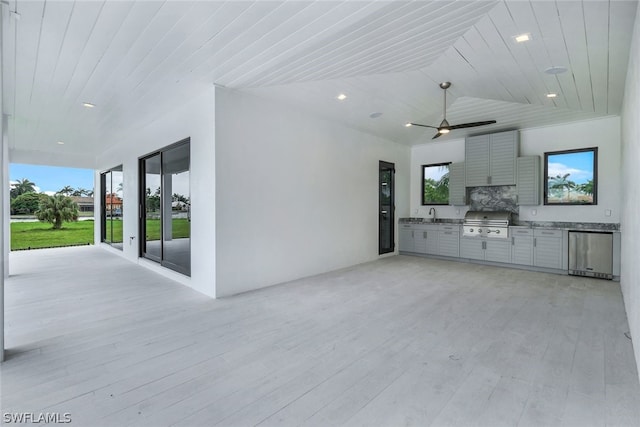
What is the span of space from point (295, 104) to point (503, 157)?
4521mm

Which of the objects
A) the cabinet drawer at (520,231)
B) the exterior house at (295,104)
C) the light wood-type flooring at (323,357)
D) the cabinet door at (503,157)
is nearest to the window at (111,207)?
the exterior house at (295,104)

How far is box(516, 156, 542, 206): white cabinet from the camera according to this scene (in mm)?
5992

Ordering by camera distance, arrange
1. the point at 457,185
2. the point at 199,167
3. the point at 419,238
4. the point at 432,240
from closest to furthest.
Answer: the point at 199,167 → the point at 457,185 → the point at 432,240 → the point at 419,238

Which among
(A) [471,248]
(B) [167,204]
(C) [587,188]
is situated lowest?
(A) [471,248]

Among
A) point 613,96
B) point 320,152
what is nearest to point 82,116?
point 320,152

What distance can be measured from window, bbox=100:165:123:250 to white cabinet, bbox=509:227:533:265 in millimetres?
9060

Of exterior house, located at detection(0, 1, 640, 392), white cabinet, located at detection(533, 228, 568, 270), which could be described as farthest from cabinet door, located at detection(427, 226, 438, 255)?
white cabinet, located at detection(533, 228, 568, 270)

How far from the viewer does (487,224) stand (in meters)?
6.31

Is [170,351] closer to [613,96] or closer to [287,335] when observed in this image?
[287,335]

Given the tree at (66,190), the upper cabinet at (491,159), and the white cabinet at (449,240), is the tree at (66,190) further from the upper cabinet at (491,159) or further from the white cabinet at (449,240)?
the upper cabinet at (491,159)

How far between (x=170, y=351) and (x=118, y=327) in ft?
3.07

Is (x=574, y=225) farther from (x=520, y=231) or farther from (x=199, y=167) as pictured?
(x=199, y=167)

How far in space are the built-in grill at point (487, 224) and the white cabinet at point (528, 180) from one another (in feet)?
1.51

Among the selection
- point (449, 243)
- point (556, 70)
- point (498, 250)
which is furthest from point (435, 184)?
point (556, 70)
